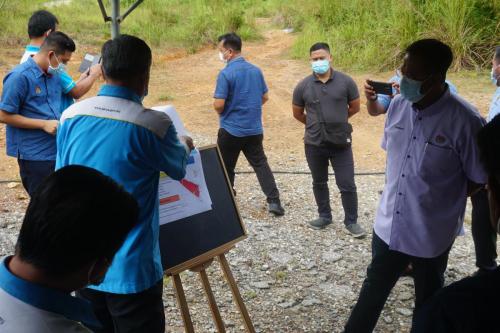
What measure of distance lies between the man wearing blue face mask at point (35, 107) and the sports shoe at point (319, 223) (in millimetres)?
2544

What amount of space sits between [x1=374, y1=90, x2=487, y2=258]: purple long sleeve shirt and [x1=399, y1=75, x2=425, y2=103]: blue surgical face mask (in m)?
0.08

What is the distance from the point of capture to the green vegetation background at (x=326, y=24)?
11906 millimetres

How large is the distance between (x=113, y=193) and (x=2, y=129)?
8630 mm

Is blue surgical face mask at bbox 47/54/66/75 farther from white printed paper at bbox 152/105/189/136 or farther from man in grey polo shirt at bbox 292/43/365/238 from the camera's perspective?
man in grey polo shirt at bbox 292/43/365/238

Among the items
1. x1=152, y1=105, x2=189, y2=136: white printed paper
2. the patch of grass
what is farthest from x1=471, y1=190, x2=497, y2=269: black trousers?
the patch of grass

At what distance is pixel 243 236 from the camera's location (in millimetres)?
3021

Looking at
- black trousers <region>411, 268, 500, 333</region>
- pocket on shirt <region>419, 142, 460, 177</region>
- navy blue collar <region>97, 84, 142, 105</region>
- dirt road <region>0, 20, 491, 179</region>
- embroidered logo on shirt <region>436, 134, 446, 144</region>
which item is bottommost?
dirt road <region>0, 20, 491, 179</region>

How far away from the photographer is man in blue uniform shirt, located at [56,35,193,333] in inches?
82.7

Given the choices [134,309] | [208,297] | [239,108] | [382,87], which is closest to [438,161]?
[382,87]

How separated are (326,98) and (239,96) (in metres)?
1.00

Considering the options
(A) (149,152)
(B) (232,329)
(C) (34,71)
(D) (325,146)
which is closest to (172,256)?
(A) (149,152)

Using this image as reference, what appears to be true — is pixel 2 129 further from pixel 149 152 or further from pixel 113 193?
pixel 113 193

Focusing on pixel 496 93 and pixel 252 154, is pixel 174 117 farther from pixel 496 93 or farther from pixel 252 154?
pixel 252 154

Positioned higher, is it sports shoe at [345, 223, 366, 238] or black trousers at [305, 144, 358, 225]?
black trousers at [305, 144, 358, 225]
